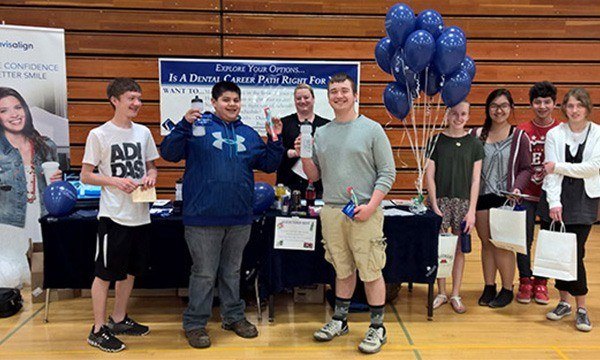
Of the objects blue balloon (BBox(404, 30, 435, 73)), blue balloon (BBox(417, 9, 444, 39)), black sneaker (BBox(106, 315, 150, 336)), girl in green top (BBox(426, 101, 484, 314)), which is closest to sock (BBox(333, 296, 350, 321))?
girl in green top (BBox(426, 101, 484, 314))

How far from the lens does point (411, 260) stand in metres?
3.23

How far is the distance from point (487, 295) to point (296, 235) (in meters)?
1.67

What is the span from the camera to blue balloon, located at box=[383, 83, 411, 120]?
3.46 metres

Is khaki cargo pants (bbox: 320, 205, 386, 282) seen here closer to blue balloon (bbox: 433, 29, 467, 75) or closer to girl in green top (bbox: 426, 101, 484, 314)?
girl in green top (bbox: 426, 101, 484, 314)

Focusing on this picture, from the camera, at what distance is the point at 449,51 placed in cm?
313

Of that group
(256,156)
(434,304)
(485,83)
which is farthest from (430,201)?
(485,83)

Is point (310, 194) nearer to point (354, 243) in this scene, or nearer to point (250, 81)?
point (354, 243)

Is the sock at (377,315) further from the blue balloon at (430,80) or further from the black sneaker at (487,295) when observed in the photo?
the blue balloon at (430,80)

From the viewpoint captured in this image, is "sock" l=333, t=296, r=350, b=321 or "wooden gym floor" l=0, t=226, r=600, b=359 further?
"sock" l=333, t=296, r=350, b=321

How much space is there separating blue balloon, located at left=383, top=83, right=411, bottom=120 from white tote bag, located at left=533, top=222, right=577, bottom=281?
1287 mm

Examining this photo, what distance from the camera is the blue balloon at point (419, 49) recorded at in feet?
10.2

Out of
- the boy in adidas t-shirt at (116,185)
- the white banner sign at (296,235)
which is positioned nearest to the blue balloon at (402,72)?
the white banner sign at (296,235)

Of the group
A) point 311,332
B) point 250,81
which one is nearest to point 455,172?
point 311,332

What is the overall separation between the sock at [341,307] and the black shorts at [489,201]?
1333 millimetres
